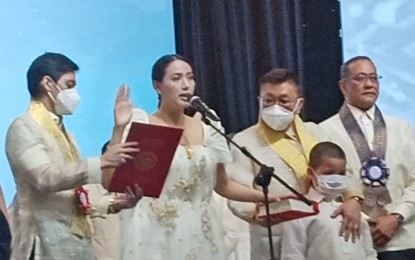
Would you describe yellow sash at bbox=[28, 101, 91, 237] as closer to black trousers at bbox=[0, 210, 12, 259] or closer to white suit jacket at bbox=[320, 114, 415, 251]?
black trousers at bbox=[0, 210, 12, 259]

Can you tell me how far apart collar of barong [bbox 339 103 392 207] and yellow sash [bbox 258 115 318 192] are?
231 mm

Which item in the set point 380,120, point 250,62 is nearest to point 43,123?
point 380,120

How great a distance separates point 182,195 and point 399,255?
0.94 meters

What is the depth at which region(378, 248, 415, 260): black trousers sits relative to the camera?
13.5 ft

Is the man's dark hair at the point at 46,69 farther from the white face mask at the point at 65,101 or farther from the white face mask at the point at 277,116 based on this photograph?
the white face mask at the point at 277,116

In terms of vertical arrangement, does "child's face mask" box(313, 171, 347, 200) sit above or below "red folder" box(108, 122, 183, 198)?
below

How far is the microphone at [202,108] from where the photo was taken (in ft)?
11.3

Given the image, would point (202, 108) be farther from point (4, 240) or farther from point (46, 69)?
point (4, 240)

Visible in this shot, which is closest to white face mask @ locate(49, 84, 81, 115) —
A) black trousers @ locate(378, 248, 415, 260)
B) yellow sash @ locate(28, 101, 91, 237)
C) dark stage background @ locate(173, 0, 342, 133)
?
yellow sash @ locate(28, 101, 91, 237)

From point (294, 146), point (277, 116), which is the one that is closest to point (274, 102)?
point (277, 116)

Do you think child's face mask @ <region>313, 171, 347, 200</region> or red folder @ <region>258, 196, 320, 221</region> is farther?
child's face mask @ <region>313, 171, 347, 200</region>

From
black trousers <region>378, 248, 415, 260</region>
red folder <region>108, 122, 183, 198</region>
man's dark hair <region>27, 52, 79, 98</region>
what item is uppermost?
man's dark hair <region>27, 52, 79, 98</region>

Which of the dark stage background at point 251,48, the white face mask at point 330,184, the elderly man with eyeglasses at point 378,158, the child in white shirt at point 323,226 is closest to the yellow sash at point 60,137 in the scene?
the child in white shirt at point 323,226

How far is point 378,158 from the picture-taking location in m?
4.16
